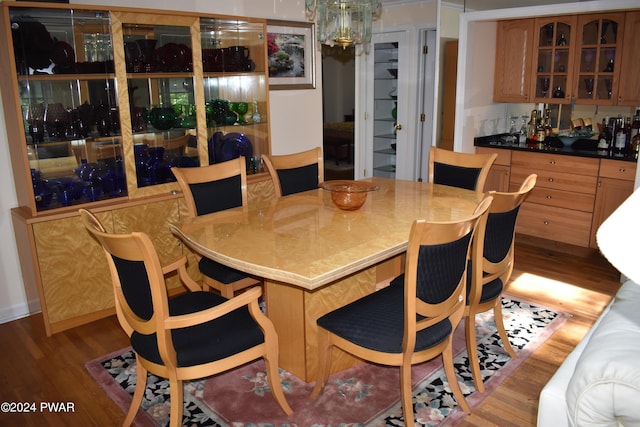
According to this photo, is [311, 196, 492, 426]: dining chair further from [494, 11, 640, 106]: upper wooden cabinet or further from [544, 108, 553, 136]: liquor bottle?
[544, 108, 553, 136]: liquor bottle

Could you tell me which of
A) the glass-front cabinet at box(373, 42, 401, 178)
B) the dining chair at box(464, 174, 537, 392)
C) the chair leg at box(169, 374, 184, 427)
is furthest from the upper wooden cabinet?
the chair leg at box(169, 374, 184, 427)

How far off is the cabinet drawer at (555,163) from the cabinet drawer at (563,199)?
0.62 ft

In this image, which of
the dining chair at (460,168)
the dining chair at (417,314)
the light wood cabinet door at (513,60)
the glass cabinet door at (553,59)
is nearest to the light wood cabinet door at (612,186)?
the glass cabinet door at (553,59)

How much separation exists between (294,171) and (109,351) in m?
1.59

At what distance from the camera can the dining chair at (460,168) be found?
344 centimetres

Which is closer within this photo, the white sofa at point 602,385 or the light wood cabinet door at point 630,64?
the white sofa at point 602,385

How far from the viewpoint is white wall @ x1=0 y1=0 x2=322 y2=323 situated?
334 centimetres

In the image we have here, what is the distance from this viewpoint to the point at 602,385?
1297 mm

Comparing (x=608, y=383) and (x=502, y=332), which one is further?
(x=502, y=332)

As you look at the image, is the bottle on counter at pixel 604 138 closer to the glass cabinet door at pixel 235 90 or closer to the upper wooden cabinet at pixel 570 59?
the upper wooden cabinet at pixel 570 59

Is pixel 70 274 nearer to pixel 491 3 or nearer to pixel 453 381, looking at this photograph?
pixel 453 381

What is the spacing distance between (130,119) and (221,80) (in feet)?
2.83

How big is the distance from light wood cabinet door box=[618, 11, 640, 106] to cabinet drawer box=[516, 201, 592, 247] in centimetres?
103

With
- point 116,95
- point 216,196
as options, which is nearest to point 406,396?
point 216,196
